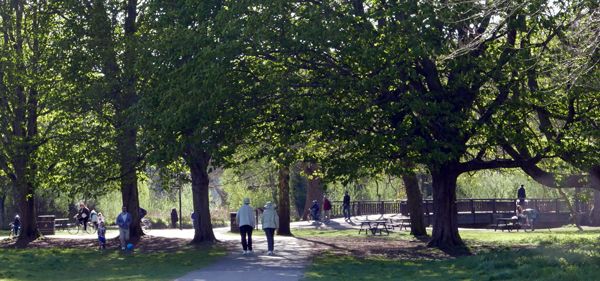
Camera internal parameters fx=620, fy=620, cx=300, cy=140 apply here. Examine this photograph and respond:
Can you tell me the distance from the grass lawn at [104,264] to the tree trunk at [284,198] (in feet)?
17.7

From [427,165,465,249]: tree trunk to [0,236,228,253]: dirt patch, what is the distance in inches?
302

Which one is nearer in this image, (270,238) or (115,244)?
(270,238)

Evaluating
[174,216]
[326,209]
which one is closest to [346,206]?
[326,209]

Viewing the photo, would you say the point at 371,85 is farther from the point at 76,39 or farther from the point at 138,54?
the point at 76,39

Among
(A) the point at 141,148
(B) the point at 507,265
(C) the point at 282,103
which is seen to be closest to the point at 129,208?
(A) the point at 141,148

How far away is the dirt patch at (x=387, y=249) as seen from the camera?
55.7 feet

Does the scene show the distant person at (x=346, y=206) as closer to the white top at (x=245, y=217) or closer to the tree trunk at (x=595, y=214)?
the tree trunk at (x=595, y=214)

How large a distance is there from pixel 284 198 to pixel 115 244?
22.5 ft

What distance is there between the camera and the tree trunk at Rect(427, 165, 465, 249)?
59.8 feet

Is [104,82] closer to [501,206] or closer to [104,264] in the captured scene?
[104,264]

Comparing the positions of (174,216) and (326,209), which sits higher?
(326,209)

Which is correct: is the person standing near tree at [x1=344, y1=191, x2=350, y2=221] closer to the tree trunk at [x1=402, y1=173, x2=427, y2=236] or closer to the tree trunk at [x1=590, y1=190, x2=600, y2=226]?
the tree trunk at [x1=402, y1=173, x2=427, y2=236]

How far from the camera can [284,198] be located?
25.5 metres

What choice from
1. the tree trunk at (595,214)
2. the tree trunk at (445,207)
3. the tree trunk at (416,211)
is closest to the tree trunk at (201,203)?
the tree trunk at (416,211)
